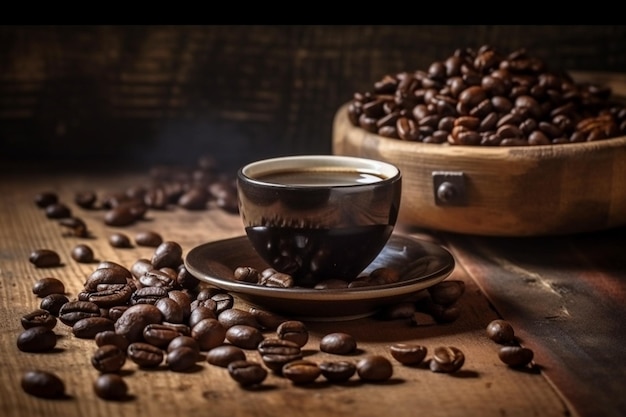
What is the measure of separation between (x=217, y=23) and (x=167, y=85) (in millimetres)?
Answer: 229

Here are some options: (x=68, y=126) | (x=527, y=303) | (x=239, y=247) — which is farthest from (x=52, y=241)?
(x=527, y=303)

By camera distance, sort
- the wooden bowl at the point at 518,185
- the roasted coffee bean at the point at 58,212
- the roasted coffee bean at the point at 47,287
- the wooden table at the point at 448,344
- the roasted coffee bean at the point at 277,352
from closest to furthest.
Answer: the wooden table at the point at 448,344, the roasted coffee bean at the point at 277,352, the roasted coffee bean at the point at 47,287, the wooden bowl at the point at 518,185, the roasted coffee bean at the point at 58,212

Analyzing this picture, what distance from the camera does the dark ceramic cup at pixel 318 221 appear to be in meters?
1.51

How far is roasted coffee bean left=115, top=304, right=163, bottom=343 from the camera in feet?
4.74

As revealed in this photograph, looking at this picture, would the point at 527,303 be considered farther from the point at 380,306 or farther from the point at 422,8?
the point at 422,8

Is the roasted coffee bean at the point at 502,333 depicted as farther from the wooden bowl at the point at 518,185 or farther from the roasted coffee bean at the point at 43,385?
the roasted coffee bean at the point at 43,385

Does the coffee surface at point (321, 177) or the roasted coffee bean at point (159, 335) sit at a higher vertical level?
the coffee surface at point (321, 177)

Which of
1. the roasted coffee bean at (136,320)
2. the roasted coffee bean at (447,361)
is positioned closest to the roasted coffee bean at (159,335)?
the roasted coffee bean at (136,320)

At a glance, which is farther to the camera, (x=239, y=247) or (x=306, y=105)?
(x=306, y=105)

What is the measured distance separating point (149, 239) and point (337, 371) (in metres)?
0.80

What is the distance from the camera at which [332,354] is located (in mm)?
1424

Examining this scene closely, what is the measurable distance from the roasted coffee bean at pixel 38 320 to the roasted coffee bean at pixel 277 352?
324 mm

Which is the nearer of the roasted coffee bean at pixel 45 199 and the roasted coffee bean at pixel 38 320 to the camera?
the roasted coffee bean at pixel 38 320

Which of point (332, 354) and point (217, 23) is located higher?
point (217, 23)
